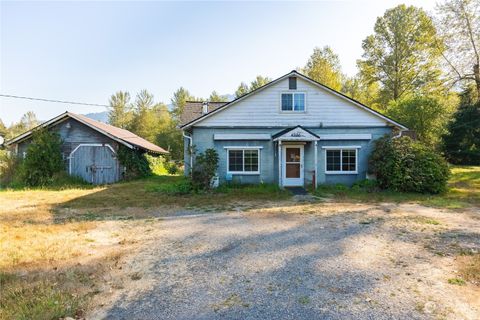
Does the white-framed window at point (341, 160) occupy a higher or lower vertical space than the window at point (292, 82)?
lower

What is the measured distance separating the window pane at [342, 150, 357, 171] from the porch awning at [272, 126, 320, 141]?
2.21 meters

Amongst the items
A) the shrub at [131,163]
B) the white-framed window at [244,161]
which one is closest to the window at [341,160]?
the white-framed window at [244,161]

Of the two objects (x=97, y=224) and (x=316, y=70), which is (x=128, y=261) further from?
(x=316, y=70)

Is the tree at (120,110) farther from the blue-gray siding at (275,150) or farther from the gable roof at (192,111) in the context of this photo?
the blue-gray siding at (275,150)

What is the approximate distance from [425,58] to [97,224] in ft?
115

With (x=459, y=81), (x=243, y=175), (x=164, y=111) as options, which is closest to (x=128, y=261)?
(x=243, y=175)

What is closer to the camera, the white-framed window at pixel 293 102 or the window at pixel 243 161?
the window at pixel 243 161

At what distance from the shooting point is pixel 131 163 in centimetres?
1892

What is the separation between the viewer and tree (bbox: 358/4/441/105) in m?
29.3

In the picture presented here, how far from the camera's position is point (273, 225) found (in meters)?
7.58

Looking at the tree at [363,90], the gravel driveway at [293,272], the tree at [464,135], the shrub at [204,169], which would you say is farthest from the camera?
the tree at [363,90]

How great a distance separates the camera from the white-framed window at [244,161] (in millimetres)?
15039

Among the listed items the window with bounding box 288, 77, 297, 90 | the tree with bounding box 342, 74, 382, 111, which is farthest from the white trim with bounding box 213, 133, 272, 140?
the tree with bounding box 342, 74, 382, 111

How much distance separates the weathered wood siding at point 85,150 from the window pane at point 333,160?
1284 centimetres
